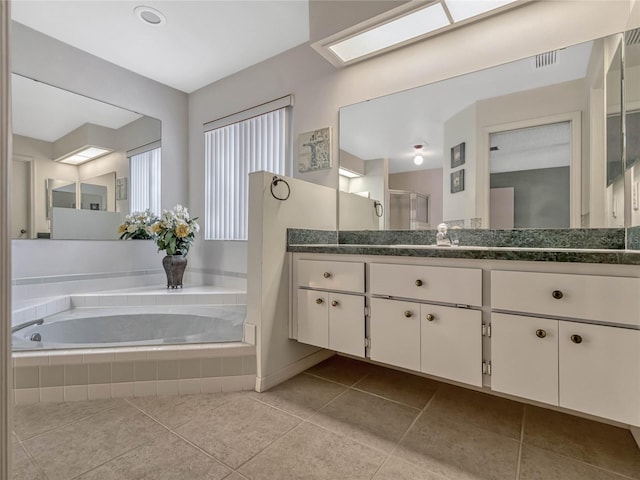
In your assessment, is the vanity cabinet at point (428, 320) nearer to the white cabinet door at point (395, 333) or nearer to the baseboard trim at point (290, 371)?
the white cabinet door at point (395, 333)

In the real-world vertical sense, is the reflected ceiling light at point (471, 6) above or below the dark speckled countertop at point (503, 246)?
above

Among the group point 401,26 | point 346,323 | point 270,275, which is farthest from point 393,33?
point 346,323

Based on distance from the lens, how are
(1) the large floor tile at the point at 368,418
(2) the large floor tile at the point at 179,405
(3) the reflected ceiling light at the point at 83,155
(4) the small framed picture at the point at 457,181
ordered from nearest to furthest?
(1) the large floor tile at the point at 368,418, (2) the large floor tile at the point at 179,405, (4) the small framed picture at the point at 457,181, (3) the reflected ceiling light at the point at 83,155

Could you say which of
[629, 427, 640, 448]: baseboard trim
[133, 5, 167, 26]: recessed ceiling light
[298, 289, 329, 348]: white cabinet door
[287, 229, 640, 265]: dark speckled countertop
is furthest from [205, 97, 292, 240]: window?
[629, 427, 640, 448]: baseboard trim

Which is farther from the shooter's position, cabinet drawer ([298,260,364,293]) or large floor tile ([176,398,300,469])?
cabinet drawer ([298,260,364,293])

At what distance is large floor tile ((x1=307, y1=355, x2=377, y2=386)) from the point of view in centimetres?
198

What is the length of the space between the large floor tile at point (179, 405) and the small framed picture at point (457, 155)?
5.98ft

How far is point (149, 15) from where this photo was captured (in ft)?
7.34

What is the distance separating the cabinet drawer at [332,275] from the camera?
1.70 m

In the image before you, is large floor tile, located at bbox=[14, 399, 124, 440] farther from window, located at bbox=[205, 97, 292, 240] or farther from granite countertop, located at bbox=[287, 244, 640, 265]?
window, located at bbox=[205, 97, 292, 240]

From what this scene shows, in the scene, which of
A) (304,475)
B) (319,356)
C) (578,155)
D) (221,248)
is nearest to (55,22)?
(221,248)

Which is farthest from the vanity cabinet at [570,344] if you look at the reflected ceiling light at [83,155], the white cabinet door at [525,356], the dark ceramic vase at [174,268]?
the reflected ceiling light at [83,155]

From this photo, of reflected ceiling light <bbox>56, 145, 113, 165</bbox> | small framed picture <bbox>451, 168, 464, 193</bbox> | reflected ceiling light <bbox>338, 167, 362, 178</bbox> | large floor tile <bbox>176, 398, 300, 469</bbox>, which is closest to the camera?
large floor tile <bbox>176, 398, 300, 469</bbox>

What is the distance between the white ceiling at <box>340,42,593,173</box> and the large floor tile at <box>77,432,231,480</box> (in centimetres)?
188
